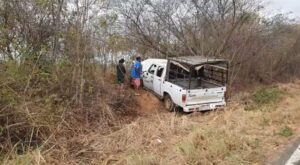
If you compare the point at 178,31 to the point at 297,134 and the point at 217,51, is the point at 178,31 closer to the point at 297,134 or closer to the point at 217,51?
the point at 217,51

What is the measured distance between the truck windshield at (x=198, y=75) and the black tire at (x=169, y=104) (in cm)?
66

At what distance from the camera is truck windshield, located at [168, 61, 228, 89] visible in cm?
1390

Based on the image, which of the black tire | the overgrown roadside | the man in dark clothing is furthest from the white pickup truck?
the overgrown roadside

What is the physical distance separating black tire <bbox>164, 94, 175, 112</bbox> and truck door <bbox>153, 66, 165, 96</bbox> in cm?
43

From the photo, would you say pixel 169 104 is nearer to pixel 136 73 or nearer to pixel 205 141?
pixel 136 73

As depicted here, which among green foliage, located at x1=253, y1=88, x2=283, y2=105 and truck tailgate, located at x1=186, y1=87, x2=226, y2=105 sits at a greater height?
truck tailgate, located at x1=186, y1=87, x2=226, y2=105

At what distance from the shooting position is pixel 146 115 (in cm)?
1282

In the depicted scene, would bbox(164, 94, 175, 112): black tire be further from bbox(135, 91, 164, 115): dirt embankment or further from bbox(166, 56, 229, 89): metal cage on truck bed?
bbox(166, 56, 229, 89): metal cage on truck bed

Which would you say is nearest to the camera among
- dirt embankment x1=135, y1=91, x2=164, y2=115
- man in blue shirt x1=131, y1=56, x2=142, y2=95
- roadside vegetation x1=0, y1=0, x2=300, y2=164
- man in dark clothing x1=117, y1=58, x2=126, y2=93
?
roadside vegetation x1=0, y1=0, x2=300, y2=164

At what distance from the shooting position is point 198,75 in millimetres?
14531

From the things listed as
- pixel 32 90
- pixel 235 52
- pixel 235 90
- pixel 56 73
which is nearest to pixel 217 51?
pixel 235 52

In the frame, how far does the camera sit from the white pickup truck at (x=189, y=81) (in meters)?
12.9

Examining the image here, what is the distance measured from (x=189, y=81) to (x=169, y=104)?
1.17m

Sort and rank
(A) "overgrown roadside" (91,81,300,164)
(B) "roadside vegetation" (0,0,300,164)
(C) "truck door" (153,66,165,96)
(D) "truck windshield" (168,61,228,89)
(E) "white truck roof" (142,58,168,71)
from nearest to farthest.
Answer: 1. (A) "overgrown roadside" (91,81,300,164)
2. (B) "roadside vegetation" (0,0,300,164)
3. (D) "truck windshield" (168,61,228,89)
4. (C) "truck door" (153,66,165,96)
5. (E) "white truck roof" (142,58,168,71)
